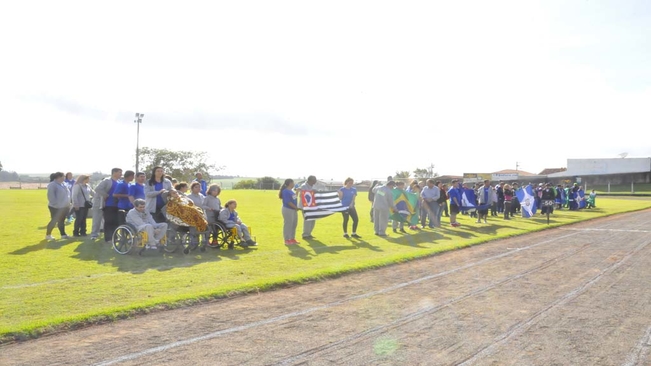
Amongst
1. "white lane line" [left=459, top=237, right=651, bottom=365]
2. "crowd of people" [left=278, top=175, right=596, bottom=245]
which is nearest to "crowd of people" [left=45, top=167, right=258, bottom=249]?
"crowd of people" [left=278, top=175, right=596, bottom=245]

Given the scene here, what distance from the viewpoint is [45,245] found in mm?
13203

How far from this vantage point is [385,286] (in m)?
8.99

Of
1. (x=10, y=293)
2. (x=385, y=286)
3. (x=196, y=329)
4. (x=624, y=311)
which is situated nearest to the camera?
(x=196, y=329)

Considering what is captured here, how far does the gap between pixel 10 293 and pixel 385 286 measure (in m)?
5.98

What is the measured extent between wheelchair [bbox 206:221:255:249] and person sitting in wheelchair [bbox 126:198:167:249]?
5.04 feet

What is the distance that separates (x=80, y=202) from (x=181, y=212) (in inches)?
198

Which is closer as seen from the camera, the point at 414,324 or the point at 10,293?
the point at 414,324

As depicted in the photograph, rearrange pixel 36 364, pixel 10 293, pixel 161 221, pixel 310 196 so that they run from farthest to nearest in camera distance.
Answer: pixel 310 196 < pixel 161 221 < pixel 10 293 < pixel 36 364

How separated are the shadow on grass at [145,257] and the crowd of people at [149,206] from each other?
1.22ft

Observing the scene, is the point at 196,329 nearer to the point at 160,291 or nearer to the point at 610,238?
the point at 160,291

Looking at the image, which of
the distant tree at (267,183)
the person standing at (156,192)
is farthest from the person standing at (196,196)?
the distant tree at (267,183)

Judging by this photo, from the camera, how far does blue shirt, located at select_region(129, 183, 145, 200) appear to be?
1278cm

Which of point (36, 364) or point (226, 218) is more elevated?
point (226, 218)

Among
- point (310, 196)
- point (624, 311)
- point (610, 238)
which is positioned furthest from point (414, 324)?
point (610, 238)
